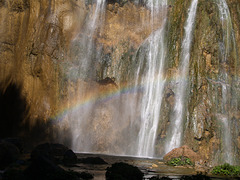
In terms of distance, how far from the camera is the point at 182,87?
28062 millimetres

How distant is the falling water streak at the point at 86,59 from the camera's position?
1288 inches

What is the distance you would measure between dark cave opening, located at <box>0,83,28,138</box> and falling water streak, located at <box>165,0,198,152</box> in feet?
47.4

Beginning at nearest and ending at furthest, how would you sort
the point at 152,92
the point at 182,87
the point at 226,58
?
1. the point at 226,58
2. the point at 182,87
3. the point at 152,92

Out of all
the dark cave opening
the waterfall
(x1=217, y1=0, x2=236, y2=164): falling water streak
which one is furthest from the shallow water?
the waterfall

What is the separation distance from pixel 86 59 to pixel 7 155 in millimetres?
21846

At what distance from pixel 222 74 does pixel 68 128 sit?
16.3m

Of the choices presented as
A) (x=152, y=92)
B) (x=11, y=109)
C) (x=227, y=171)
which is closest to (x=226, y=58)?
(x=152, y=92)

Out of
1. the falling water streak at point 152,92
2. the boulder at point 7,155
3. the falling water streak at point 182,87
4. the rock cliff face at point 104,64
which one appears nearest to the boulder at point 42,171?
the boulder at point 7,155

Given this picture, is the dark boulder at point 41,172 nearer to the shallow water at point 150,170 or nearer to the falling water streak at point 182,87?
the shallow water at point 150,170

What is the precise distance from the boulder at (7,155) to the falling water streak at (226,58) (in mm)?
16827

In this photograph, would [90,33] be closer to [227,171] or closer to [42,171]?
[227,171]

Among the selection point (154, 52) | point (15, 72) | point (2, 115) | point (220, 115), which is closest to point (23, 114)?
point (2, 115)

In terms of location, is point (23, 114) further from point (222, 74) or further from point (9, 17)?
point (222, 74)

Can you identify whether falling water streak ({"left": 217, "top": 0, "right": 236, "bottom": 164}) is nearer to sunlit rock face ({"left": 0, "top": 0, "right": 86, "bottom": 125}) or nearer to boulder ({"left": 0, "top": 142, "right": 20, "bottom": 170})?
sunlit rock face ({"left": 0, "top": 0, "right": 86, "bottom": 125})
